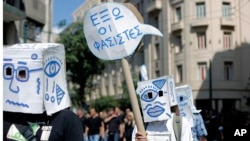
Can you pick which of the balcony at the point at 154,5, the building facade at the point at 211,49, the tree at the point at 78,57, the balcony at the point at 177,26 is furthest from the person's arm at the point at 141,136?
the balcony at the point at 154,5

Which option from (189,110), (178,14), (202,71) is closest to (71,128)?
(189,110)

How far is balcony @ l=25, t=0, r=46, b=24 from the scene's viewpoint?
920 inches

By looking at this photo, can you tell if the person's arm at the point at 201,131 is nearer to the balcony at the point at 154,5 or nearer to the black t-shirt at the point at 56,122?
the black t-shirt at the point at 56,122

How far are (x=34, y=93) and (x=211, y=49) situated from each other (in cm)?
3578

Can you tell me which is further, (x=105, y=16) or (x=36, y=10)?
(x=36, y=10)

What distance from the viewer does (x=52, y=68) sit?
3195 millimetres

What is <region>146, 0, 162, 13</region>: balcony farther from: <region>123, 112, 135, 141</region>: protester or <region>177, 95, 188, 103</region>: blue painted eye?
<region>177, 95, 188, 103</region>: blue painted eye

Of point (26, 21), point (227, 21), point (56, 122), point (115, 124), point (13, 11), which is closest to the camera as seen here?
point (56, 122)

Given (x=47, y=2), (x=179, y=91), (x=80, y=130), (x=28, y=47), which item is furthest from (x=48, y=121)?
(x=47, y=2)

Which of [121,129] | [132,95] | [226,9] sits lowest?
[121,129]

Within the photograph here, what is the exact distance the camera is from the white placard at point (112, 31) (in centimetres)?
437

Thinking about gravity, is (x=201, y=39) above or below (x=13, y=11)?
above

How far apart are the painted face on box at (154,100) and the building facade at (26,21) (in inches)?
503

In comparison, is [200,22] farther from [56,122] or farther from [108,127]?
[56,122]
